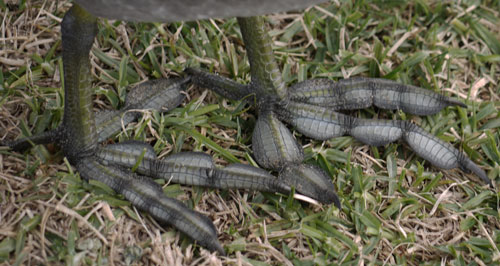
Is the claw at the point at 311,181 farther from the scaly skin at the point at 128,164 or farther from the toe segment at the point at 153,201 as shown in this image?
the toe segment at the point at 153,201

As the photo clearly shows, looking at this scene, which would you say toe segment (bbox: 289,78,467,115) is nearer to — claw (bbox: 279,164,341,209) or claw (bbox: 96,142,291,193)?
claw (bbox: 279,164,341,209)

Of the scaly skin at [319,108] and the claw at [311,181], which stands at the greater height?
the scaly skin at [319,108]

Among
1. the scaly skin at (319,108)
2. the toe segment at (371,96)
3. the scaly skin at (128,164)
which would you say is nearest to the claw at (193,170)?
→ the scaly skin at (128,164)

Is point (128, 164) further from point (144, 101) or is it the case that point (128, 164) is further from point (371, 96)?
point (371, 96)

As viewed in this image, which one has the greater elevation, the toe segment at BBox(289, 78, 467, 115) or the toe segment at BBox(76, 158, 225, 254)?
the toe segment at BBox(289, 78, 467, 115)

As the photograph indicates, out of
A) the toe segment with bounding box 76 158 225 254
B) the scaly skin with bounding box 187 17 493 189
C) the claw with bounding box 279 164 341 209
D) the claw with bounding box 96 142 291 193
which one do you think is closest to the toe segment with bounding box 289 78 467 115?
the scaly skin with bounding box 187 17 493 189

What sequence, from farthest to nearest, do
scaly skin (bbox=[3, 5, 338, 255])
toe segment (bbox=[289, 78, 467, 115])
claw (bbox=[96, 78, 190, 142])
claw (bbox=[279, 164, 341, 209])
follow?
1. toe segment (bbox=[289, 78, 467, 115])
2. claw (bbox=[96, 78, 190, 142])
3. claw (bbox=[279, 164, 341, 209])
4. scaly skin (bbox=[3, 5, 338, 255])

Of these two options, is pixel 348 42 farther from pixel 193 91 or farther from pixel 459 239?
pixel 459 239

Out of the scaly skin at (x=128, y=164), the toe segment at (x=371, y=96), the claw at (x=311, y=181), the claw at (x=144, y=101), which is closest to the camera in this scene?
the scaly skin at (x=128, y=164)
